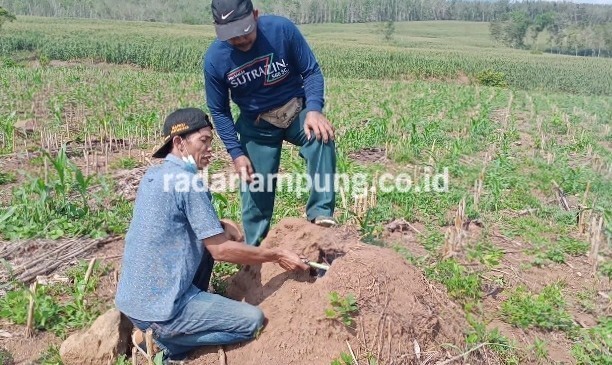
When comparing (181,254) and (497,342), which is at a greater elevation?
(181,254)

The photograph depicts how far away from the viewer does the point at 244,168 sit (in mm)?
4145

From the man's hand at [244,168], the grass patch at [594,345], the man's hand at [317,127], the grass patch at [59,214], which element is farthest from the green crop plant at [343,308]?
the grass patch at [59,214]

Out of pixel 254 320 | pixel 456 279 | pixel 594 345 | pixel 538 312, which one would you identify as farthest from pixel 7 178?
pixel 594 345

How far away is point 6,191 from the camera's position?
656cm

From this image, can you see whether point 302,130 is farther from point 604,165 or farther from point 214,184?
point 604,165

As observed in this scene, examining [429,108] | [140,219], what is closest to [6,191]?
[140,219]

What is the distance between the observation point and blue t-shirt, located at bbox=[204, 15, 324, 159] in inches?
154

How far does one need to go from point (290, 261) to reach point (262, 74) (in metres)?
1.46

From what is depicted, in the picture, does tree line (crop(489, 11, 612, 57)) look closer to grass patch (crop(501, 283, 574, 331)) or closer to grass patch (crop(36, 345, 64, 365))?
grass patch (crop(501, 283, 574, 331))

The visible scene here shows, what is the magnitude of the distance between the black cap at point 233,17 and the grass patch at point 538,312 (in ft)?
9.24

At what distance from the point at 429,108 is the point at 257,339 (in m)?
12.5

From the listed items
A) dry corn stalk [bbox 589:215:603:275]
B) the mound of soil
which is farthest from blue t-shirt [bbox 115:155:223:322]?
dry corn stalk [bbox 589:215:603:275]

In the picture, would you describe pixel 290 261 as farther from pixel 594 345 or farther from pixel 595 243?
pixel 595 243

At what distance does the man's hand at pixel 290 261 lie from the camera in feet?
10.9
